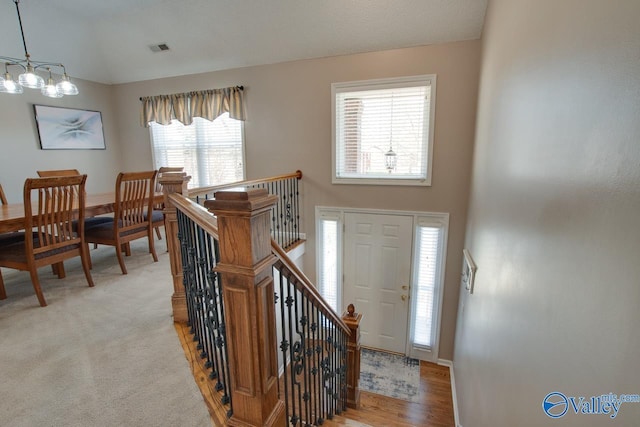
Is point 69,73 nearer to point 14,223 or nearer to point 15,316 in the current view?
point 14,223

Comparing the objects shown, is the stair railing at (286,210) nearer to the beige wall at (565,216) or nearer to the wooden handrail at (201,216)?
the wooden handrail at (201,216)

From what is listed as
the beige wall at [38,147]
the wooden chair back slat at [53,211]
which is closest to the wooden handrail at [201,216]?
the wooden chair back slat at [53,211]

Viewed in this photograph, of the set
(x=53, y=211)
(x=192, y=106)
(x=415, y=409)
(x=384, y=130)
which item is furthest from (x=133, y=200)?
(x=415, y=409)

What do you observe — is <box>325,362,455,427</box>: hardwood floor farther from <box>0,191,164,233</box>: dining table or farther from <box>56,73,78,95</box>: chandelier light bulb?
<box>56,73,78,95</box>: chandelier light bulb

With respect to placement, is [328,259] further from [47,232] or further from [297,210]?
[47,232]

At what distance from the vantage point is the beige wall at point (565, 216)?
69 cm

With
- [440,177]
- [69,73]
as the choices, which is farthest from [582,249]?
[69,73]

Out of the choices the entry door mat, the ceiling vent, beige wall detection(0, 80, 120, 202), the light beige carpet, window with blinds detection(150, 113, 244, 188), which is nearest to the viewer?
the light beige carpet

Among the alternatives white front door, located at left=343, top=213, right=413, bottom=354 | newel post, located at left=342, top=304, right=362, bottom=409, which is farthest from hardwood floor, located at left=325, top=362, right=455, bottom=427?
white front door, located at left=343, top=213, right=413, bottom=354

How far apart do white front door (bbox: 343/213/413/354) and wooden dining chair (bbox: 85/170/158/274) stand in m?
2.47

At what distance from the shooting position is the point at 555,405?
0.92 meters

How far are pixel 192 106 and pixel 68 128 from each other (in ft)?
6.33

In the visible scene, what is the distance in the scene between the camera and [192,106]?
4352 millimetres

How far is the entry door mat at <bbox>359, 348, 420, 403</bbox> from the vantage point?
3.43 meters
